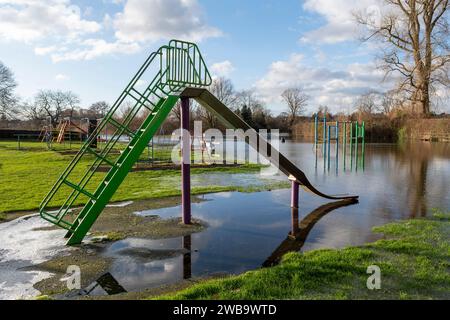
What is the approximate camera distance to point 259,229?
732cm

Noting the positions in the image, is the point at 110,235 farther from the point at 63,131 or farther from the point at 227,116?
the point at 63,131

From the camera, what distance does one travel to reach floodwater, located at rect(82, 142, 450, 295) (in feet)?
17.2

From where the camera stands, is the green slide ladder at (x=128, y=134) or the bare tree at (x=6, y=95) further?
the bare tree at (x=6, y=95)

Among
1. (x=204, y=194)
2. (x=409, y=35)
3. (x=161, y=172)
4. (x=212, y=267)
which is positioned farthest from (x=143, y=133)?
(x=409, y=35)

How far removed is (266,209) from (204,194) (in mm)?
2741

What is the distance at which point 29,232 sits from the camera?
7.19m

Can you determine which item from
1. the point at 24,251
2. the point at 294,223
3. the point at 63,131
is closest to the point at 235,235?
the point at 294,223

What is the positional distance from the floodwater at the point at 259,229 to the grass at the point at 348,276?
0.53 m

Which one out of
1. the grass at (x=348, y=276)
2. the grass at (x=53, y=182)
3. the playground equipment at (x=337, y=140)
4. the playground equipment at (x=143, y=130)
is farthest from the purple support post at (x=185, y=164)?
the playground equipment at (x=337, y=140)

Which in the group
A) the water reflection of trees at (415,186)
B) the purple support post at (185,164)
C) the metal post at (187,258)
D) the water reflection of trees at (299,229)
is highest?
the purple support post at (185,164)

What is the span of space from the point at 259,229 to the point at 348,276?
2.83 meters

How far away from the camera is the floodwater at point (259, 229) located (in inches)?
206

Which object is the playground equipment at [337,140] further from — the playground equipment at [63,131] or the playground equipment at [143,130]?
the playground equipment at [63,131]

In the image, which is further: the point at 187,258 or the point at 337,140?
the point at 337,140
